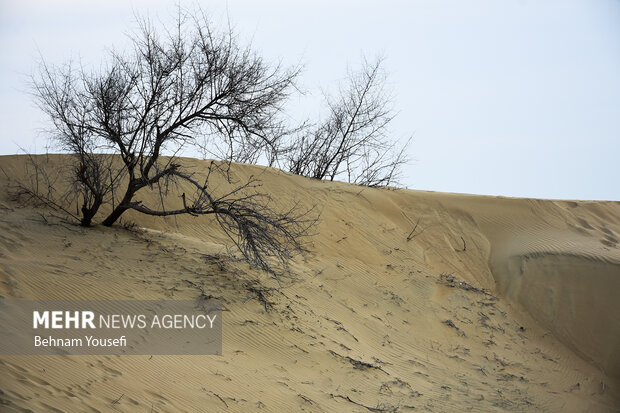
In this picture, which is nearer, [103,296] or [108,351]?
[108,351]

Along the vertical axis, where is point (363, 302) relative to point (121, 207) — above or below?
below

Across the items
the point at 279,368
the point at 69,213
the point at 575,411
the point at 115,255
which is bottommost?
the point at 575,411

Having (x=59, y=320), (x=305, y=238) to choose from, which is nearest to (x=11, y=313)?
(x=59, y=320)

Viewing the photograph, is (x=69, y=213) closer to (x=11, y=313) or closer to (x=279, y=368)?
(x=11, y=313)

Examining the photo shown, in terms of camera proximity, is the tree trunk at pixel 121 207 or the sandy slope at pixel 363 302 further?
the tree trunk at pixel 121 207

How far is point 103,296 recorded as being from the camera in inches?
306

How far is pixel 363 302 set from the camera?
1097 cm

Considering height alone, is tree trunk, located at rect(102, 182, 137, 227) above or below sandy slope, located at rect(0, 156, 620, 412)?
above

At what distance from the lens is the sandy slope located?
22.1 ft

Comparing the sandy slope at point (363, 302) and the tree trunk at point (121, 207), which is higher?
the tree trunk at point (121, 207)

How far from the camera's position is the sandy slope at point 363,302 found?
6738mm

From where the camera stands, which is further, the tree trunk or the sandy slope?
the tree trunk

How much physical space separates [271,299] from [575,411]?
524 centimetres

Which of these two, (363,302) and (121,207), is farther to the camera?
(363,302)
